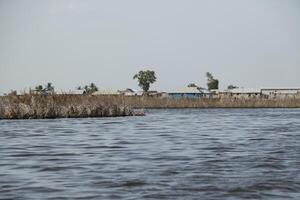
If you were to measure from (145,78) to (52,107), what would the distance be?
136814 mm

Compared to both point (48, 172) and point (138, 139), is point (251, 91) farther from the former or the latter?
point (48, 172)

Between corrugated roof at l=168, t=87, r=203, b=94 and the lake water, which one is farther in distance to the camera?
corrugated roof at l=168, t=87, r=203, b=94

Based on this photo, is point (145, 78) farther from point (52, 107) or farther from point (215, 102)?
point (52, 107)

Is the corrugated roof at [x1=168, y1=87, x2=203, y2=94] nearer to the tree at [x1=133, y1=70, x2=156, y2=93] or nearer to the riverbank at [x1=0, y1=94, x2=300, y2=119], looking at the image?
the tree at [x1=133, y1=70, x2=156, y2=93]

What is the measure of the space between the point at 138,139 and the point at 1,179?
13063mm

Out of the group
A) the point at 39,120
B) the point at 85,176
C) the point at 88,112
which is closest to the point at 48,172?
the point at 85,176

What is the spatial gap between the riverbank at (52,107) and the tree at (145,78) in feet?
431

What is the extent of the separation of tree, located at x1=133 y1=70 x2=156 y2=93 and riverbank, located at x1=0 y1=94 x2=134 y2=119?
13131 cm

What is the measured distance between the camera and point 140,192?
38.2 ft

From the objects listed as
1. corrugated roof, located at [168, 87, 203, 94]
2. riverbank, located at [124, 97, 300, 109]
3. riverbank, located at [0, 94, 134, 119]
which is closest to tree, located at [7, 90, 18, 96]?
riverbank, located at [0, 94, 134, 119]

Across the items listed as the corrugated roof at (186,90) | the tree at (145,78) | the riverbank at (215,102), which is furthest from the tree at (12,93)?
the tree at (145,78)

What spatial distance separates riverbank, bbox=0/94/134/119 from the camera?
4344cm

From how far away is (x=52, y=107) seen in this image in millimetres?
44438

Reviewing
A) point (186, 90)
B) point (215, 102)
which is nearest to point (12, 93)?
point (215, 102)
